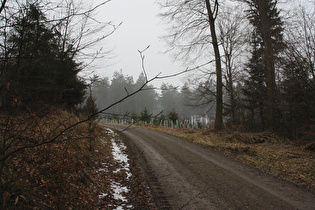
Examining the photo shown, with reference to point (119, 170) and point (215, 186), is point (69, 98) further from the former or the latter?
point (215, 186)

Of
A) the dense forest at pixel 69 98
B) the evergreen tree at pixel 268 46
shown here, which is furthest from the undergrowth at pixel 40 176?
the evergreen tree at pixel 268 46

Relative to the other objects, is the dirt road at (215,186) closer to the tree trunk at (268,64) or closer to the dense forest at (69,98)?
the dense forest at (69,98)

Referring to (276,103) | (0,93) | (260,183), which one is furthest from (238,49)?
(0,93)

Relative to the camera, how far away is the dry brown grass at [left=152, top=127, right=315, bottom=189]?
5.57 meters

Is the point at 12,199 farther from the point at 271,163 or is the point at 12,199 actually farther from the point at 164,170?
the point at 271,163

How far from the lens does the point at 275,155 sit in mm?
7387

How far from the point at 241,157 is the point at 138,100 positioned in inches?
2149

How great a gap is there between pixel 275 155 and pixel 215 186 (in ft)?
13.4

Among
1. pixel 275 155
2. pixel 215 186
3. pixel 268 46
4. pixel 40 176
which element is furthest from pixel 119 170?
pixel 268 46

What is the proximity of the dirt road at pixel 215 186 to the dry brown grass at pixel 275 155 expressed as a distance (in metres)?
0.55

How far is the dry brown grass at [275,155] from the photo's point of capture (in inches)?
219

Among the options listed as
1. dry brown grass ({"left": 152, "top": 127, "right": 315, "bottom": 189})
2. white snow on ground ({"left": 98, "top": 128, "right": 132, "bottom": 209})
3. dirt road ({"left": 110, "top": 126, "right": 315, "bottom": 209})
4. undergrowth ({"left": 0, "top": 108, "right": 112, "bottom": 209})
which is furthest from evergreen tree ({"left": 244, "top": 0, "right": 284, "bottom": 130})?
undergrowth ({"left": 0, "top": 108, "right": 112, "bottom": 209})

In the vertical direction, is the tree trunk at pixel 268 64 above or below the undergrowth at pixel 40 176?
above

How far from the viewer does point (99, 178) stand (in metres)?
4.93
